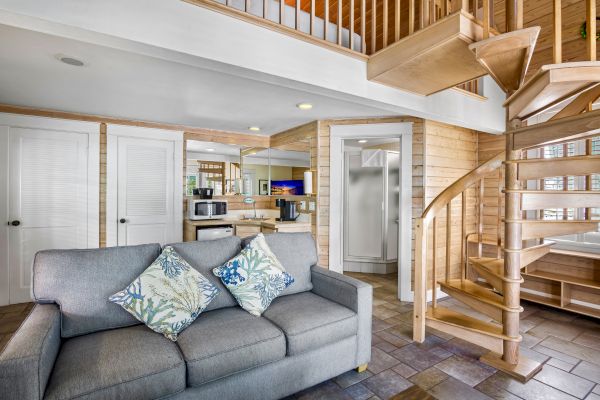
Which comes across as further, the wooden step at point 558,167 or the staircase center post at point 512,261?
the staircase center post at point 512,261

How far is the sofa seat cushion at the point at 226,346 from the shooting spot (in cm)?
159

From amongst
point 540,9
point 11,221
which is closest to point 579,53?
point 540,9

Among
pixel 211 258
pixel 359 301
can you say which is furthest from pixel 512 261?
pixel 211 258

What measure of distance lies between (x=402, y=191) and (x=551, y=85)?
2.08 metres

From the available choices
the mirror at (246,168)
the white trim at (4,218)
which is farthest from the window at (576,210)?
the white trim at (4,218)

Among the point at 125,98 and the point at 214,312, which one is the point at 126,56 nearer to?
the point at 125,98

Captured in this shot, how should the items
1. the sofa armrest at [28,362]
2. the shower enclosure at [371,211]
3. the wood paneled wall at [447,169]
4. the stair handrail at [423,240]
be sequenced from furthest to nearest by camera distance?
1. the shower enclosure at [371,211]
2. the wood paneled wall at [447,169]
3. the stair handrail at [423,240]
4. the sofa armrest at [28,362]

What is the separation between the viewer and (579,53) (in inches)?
124

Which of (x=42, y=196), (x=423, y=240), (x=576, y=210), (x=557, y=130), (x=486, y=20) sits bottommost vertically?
(x=423, y=240)

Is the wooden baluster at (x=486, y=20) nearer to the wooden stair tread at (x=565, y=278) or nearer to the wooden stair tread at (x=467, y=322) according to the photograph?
the wooden stair tread at (x=467, y=322)

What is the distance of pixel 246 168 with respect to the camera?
502 centimetres

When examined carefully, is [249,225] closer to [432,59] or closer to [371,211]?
[371,211]

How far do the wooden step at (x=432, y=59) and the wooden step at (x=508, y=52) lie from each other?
0.52ft

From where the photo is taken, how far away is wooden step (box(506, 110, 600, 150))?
1.89 m
